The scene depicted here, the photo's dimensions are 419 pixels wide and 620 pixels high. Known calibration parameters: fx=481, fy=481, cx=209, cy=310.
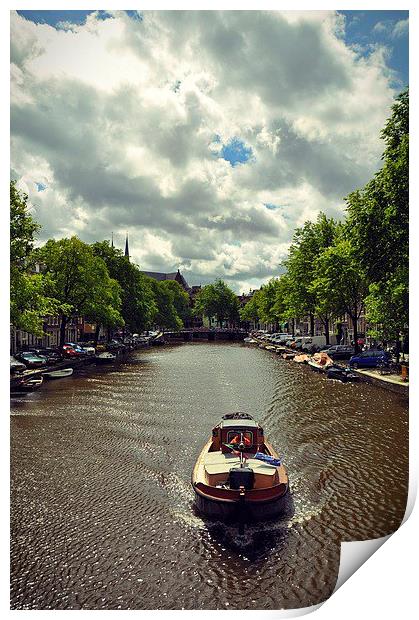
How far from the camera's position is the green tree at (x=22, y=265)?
70.8 ft

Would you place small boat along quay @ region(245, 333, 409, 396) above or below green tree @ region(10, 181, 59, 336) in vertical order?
below

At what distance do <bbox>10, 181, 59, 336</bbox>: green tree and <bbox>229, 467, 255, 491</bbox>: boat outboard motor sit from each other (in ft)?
45.6

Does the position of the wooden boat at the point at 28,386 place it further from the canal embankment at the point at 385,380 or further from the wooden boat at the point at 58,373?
the canal embankment at the point at 385,380

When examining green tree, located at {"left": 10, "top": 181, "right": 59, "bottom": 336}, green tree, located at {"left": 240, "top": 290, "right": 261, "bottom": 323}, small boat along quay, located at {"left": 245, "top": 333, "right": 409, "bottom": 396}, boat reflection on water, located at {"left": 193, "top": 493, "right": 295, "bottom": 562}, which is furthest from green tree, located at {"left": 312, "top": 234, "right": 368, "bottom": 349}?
green tree, located at {"left": 240, "top": 290, "right": 261, "bottom": 323}

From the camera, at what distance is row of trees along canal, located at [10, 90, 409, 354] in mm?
19734

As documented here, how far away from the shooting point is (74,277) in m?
39.1

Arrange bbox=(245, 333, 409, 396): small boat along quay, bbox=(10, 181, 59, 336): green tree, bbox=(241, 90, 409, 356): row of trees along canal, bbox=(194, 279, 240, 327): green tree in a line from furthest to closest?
bbox=(194, 279, 240, 327): green tree
bbox=(245, 333, 409, 396): small boat along quay
bbox=(10, 181, 59, 336): green tree
bbox=(241, 90, 409, 356): row of trees along canal

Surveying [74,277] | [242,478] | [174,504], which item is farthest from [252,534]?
[74,277]

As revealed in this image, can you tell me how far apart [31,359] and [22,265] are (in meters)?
14.6

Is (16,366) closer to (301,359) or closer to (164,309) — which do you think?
(301,359)

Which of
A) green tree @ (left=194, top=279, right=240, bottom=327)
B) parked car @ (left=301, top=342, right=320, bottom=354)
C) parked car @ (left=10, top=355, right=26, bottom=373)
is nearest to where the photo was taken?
parked car @ (left=10, top=355, right=26, bottom=373)

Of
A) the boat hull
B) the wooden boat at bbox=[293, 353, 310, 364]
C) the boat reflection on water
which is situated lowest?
the boat reflection on water

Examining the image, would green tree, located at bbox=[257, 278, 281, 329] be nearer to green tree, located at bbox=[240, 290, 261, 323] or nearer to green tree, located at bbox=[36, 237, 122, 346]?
green tree, located at bbox=[240, 290, 261, 323]
